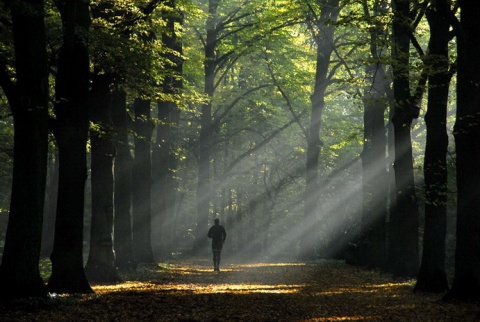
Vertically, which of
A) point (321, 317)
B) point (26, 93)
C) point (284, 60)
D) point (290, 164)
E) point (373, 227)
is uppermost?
point (284, 60)

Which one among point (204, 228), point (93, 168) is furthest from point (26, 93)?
point (204, 228)

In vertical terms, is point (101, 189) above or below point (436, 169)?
below

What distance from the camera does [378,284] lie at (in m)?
18.4

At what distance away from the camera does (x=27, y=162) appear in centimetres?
1062

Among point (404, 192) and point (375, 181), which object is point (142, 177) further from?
point (404, 192)

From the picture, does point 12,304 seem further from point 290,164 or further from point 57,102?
point 290,164

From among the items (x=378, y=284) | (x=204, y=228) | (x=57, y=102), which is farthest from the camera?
(x=204, y=228)

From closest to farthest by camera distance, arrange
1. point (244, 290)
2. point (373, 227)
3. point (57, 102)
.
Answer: point (57, 102) < point (244, 290) < point (373, 227)

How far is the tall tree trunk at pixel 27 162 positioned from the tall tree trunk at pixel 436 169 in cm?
915

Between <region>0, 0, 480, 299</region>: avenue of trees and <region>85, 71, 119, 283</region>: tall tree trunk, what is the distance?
0.11 ft

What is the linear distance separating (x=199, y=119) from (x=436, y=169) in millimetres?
27678

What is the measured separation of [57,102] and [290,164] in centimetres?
3855

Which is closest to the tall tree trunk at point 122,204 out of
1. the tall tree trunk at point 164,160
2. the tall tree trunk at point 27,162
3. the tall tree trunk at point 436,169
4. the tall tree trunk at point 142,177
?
the tall tree trunk at point 142,177

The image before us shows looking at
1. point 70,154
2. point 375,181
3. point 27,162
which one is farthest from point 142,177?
point 27,162
